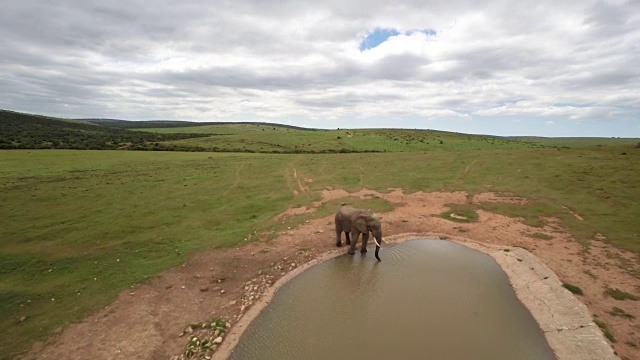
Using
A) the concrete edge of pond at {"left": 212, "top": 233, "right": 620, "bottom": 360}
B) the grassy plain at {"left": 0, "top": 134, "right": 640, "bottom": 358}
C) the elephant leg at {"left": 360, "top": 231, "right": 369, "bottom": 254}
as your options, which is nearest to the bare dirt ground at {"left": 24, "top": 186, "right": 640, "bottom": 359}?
the concrete edge of pond at {"left": 212, "top": 233, "right": 620, "bottom": 360}

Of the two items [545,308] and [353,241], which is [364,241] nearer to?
[353,241]

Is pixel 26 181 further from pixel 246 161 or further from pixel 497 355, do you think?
pixel 497 355

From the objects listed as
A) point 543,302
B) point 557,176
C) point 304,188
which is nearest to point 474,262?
point 543,302

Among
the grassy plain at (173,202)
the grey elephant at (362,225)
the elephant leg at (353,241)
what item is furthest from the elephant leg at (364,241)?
the grassy plain at (173,202)

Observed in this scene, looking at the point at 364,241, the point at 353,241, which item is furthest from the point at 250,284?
the point at 364,241

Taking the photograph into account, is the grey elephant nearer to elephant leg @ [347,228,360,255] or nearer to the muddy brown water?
elephant leg @ [347,228,360,255]

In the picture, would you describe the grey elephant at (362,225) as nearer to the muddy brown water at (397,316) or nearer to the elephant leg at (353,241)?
the elephant leg at (353,241)
